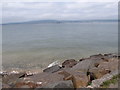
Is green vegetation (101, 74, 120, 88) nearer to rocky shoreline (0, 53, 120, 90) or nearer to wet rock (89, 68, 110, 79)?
rocky shoreline (0, 53, 120, 90)

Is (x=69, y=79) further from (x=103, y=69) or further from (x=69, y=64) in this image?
(x=69, y=64)


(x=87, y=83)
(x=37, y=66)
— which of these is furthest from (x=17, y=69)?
(x=87, y=83)

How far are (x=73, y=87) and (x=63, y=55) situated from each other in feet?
58.1

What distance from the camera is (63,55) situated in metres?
27.6

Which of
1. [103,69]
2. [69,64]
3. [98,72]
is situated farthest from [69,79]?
[69,64]

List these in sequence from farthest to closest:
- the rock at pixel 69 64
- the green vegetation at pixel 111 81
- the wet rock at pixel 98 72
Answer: the rock at pixel 69 64 < the wet rock at pixel 98 72 < the green vegetation at pixel 111 81

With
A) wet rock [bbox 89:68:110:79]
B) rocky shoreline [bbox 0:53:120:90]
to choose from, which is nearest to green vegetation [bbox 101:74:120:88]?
rocky shoreline [bbox 0:53:120:90]

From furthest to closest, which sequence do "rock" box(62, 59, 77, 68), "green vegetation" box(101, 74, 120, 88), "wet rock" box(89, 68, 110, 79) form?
1. "rock" box(62, 59, 77, 68)
2. "wet rock" box(89, 68, 110, 79)
3. "green vegetation" box(101, 74, 120, 88)

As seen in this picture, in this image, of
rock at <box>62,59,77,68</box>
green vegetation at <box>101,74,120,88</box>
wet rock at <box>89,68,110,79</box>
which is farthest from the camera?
rock at <box>62,59,77,68</box>

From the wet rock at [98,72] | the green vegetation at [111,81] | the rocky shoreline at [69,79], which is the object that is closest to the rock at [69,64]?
the rocky shoreline at [69,79]

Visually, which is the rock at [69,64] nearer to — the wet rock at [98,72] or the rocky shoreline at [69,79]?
the rocky shoreline at [69,79]

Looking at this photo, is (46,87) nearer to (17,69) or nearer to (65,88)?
(65,88)

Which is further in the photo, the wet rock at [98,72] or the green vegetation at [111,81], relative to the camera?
the wet rock at [98,72]

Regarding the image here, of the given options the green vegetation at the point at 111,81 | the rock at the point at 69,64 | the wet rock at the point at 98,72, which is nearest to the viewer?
the green vegetation at the point at 111,81
